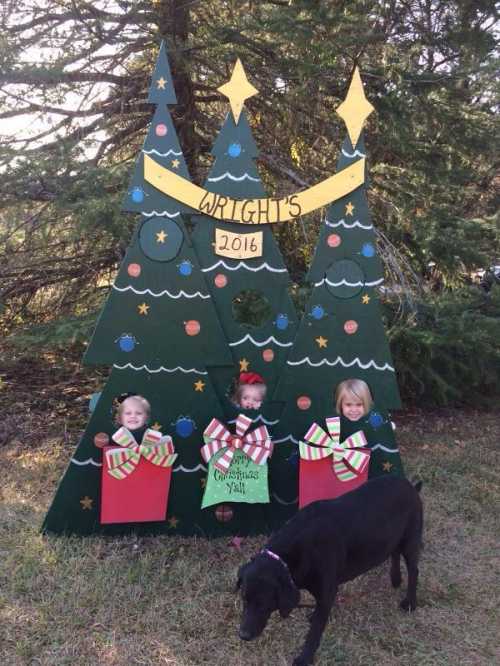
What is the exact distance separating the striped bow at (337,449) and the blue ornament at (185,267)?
1274mm

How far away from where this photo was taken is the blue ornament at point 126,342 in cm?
351

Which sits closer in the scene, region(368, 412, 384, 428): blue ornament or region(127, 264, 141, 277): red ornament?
region(127, 264, 141, 277): red ornament

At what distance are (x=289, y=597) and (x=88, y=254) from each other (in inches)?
173

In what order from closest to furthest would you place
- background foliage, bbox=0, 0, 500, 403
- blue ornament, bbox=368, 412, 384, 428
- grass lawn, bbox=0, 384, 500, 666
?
grass lawn, bbox=0, 384, 500, 666, blue ornament, bbox=368, 412, 384, 428, background foliage, bbox=0, 0, 500, 403

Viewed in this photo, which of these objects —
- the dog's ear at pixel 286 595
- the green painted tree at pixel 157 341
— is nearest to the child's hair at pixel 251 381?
the green painted tree at pixel 157 341

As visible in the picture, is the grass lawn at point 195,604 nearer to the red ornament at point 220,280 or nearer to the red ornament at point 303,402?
the red ornament at point 303,402

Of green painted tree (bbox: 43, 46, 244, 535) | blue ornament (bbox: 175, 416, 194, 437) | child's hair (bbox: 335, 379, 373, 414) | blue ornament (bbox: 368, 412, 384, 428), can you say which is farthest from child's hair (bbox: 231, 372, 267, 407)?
blue ornament (bbox: 368, 412, 384, 428)

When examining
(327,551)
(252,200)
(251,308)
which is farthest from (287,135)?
(327,551)

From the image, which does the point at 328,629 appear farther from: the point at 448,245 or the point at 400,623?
the point at 448,245

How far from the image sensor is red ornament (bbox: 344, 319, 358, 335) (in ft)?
12.0

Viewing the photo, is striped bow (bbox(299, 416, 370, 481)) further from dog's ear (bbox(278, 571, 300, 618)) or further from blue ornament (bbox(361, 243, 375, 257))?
dog's ear (bbox(278, 571, 300, 618))

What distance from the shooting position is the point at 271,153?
6.10m

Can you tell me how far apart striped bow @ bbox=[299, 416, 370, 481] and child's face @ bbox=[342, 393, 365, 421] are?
10cm

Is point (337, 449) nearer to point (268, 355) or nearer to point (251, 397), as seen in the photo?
point (251, 397)
